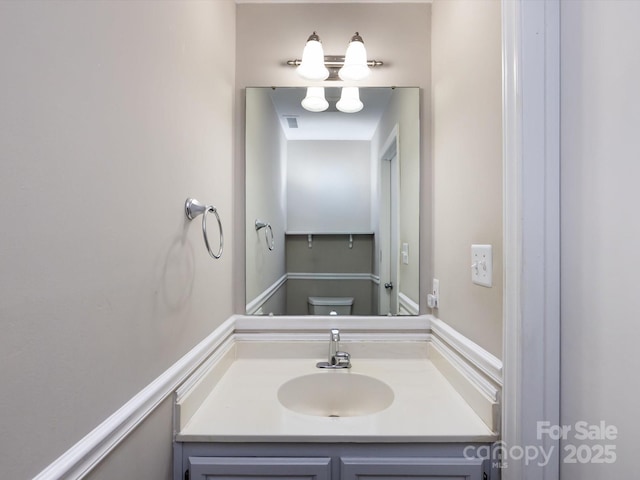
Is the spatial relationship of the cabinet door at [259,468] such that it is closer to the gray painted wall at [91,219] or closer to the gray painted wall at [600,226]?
the gray painted wall at [91,219]

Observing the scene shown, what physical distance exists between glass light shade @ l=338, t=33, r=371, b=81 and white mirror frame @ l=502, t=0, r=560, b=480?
2.24 ft

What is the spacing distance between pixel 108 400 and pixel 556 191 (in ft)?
3.21

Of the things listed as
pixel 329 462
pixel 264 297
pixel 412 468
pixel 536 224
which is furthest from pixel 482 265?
pixel 264 297

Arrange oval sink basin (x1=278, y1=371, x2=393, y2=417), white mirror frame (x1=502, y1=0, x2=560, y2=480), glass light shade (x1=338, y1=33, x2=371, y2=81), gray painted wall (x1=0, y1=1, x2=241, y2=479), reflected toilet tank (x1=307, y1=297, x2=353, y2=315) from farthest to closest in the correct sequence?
reflected toilet tank (x1=307, y1=297, x2=353, y2=315) < glass light shade (x1=338, y1=33, x2=371, y2=81) < oval sink basin (x1=278, y1=371, x2=393, y2=417) < white mirror frame (x1=502, y1=0, x2=560, y2=480) < gray painted wall (x1=0, y1=1, x2=241, y2=479)

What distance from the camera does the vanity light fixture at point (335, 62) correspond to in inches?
50.9

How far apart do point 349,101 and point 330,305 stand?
0.91m

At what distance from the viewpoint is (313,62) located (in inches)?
51.3

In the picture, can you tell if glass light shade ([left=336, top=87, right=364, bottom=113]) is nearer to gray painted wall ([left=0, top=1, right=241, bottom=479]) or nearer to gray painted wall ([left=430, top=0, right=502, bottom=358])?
gray painted wall ([left=430, top=0, right=502, bottom=358])

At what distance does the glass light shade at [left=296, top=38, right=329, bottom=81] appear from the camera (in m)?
1.29

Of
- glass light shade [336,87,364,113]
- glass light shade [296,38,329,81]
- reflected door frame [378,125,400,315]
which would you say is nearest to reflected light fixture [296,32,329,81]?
glass light shade [296,38,329,81]

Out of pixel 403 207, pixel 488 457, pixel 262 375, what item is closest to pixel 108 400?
pixel 262 375

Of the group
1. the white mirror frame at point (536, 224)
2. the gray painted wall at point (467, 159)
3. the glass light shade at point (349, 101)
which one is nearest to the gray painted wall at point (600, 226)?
the white mirror frame at point (536, 224)

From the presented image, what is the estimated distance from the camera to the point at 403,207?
1.41 meters

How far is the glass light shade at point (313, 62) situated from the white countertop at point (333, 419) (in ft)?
3.95
